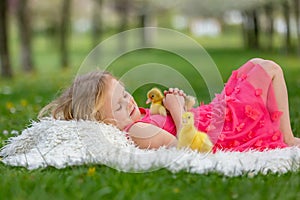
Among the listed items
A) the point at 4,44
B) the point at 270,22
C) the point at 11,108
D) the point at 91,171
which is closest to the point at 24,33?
the point at 4,44

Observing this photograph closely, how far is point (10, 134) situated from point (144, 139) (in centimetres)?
140

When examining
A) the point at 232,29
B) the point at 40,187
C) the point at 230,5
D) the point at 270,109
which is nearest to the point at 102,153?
the point at 40,187

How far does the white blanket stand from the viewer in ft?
11.5

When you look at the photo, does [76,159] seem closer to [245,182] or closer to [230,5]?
[245,182]

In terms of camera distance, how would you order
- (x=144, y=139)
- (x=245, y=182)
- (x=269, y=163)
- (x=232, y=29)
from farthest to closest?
(x=232, y=29)
(x=144, y=139)
(x=269, y=163)
(x=245, y=182)

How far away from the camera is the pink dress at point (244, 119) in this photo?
417 centimetres

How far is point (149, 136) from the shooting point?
407 centimetres

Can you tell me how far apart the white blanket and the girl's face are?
13 centimetres

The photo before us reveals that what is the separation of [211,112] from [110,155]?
0.94m

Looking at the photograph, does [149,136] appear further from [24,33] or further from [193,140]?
[24,33]

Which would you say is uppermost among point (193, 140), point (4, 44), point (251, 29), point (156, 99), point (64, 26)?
point (156, 99)

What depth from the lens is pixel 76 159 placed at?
3.64m

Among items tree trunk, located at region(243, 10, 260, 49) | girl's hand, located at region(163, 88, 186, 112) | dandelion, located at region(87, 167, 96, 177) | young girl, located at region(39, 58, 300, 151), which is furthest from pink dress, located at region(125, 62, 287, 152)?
tree trunk, located at region(243, 10, 260, 49)

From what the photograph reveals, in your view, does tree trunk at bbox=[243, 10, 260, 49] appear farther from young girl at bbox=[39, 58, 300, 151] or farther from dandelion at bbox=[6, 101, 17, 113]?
young girl at bbox=[39, 58, 300, 151]
